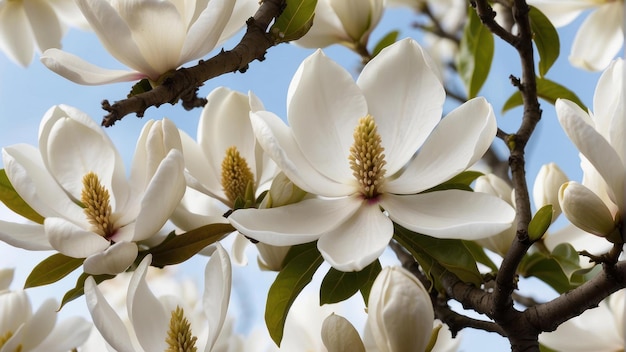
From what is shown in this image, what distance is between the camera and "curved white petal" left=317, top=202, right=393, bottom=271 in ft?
1.49

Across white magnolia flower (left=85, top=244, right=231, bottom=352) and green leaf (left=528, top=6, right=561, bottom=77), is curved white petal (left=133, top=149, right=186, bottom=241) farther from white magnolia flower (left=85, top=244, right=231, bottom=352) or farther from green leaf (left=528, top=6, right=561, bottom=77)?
green leaf (left=528, top=6, right=561, bottom=77)

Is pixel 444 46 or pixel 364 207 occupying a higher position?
pixel 444 46

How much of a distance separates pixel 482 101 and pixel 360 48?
0.32 metres

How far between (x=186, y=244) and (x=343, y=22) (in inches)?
13.2

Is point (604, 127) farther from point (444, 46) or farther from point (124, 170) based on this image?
point (444, 46)

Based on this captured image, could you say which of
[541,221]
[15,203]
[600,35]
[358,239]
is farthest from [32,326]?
[600,35]

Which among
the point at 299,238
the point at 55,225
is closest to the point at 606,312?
the point at 299,238

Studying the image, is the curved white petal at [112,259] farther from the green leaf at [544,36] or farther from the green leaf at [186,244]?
the green leaf at [544,36]

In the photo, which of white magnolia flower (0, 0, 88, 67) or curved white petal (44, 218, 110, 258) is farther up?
white magnolia flower (0, 0, 88, 67)

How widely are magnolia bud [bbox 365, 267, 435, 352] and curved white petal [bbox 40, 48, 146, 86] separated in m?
0.25

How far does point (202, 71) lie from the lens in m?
0.55

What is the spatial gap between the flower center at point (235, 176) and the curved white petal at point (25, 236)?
5.8 inches

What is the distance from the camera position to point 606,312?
2.66 feet

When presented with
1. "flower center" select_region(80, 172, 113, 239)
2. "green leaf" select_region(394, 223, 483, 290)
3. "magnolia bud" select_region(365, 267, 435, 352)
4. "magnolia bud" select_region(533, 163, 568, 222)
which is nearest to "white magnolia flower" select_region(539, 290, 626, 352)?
"magnolia bud" select_region(533, 163, 568, 222)
